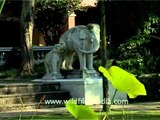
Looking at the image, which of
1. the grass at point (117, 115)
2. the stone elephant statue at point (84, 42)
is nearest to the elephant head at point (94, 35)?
the stone elephant statue at point (84, 42)

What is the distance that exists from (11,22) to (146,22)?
31.8ft

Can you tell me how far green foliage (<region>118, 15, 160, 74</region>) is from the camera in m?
17.5

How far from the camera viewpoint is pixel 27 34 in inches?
715

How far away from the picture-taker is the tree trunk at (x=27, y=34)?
1781 cm

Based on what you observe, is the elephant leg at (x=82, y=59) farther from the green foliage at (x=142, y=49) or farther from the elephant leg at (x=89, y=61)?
the green foliage at (x=142, y=49)

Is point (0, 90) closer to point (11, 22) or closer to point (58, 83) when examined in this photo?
point (58, 83)

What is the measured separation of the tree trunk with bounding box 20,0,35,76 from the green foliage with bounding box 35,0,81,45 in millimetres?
7581

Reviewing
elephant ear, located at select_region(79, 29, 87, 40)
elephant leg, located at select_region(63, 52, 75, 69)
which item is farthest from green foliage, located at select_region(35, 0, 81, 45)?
elephant ear, located at select_region(79, 29, 87, 40)

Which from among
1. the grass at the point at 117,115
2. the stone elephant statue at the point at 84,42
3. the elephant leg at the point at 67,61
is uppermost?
the stone elephant statue at the point at 84,42

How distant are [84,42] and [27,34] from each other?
541 cm

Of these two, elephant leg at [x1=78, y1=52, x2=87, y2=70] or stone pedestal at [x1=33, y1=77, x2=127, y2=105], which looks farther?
elephant leg at [x1=78, y1=52, x2=87, y2=70]

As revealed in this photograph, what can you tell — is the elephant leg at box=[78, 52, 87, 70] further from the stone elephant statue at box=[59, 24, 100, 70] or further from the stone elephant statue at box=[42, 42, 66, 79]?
the stone elephant statue at box=[42, 42, 66, 79]

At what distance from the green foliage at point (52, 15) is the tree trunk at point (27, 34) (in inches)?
298

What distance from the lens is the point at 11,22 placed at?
27.1 metres
